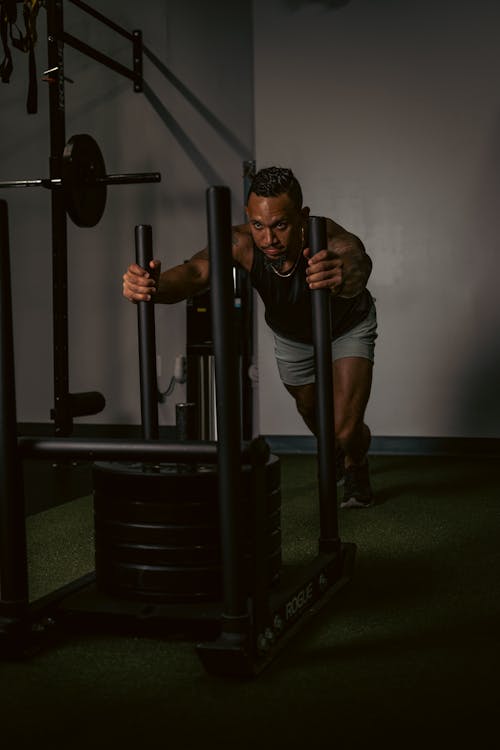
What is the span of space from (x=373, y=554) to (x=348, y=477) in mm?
759

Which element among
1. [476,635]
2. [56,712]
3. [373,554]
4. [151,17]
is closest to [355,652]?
[476,635]

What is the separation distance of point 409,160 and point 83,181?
170 cm

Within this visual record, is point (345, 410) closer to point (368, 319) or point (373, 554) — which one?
point (368, 319)

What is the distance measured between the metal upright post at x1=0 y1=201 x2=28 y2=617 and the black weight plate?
2.17 m

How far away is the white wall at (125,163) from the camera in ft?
16.6

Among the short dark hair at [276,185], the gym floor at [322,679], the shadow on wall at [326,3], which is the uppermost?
the shadow on wall at [326,3]

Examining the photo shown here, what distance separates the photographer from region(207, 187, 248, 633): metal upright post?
4.67ft

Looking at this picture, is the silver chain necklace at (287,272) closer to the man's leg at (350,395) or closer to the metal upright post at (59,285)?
the man's leg at (350,395)

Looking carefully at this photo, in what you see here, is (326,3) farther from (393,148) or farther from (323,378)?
(323,378)

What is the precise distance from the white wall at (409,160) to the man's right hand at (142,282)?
2.67 metres

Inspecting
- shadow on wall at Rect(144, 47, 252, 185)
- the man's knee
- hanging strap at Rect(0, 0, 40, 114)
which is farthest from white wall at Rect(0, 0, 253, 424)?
the man's knee

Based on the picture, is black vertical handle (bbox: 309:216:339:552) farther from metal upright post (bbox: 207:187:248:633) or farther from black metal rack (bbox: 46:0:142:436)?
black metal rack (bbox: 46:0:142:436)

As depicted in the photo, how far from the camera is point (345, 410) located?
9.89 feet

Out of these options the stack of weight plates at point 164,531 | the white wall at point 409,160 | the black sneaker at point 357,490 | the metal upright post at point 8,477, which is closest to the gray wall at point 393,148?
the white wall at point 409,160
